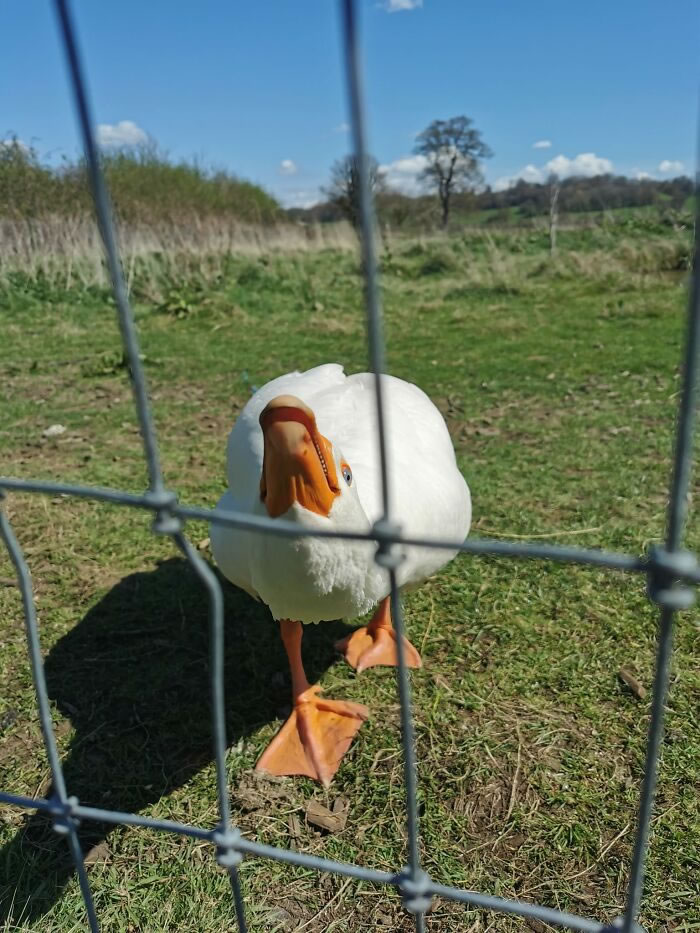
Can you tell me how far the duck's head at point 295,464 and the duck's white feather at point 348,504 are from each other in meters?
0.03

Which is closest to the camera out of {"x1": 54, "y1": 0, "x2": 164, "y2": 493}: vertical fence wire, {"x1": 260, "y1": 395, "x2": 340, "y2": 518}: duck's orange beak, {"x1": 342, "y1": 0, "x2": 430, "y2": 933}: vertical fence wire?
{"x1": 342, "y1": 0, "x2": 430, "y2": 933}: vertical fence wire

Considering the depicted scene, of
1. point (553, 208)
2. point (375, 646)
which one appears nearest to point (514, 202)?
point (553, 208)

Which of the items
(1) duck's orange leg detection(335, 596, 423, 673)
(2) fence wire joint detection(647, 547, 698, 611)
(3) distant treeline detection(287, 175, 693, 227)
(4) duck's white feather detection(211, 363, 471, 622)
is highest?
(3) distant treeline detection(287, 175, 693, 227)

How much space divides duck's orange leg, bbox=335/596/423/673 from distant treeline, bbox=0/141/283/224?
39.4 ft

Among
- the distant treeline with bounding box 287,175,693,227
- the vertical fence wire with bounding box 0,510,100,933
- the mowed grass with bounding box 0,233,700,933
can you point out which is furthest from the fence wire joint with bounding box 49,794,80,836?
the distant treeline with bounding box 287,175,693,227

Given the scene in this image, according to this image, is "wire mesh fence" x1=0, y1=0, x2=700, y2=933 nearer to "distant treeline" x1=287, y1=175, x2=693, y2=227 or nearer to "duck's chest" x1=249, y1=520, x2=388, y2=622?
"duck's chest" x1=249, y1=520, x2=388, y2=622

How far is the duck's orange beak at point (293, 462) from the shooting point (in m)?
1.63

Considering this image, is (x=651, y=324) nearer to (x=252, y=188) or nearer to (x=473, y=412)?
(x=473, y=412)

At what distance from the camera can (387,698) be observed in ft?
7.73

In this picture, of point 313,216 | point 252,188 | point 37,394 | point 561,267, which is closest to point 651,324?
point 561,267

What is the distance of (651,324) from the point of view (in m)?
7.52

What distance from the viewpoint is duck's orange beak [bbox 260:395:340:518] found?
1634 mm

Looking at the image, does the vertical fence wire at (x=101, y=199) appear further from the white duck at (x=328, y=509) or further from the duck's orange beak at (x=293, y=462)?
the duck's orange beak at (x=293, y=462)

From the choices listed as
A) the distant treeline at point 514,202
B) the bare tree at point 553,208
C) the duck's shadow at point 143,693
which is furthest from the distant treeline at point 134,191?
the duck's shadow at point 143,693
